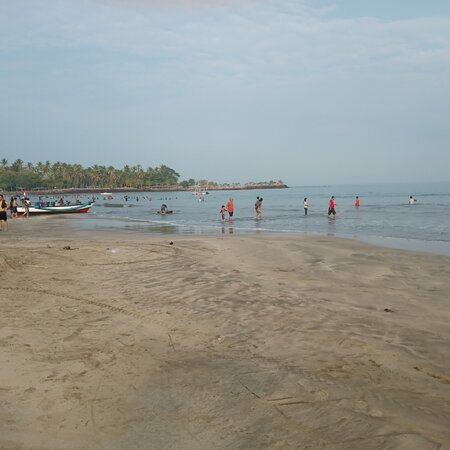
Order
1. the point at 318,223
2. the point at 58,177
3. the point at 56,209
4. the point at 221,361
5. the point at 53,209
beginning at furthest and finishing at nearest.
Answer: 1. the point at 58,177
2. the point at 56,209
3. the point at 53,209
4. the point at 318,223
5. the point at 221,361

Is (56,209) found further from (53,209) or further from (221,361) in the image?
(221,361)

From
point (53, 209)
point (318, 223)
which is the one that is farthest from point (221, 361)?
point (53, 209)

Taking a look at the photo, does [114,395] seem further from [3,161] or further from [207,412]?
[3,161]

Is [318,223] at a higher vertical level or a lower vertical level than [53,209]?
lower

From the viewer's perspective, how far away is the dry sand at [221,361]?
338cm

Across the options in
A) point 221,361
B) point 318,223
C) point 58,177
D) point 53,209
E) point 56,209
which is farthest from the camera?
point 58,177

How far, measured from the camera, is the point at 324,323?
6324 millimetres

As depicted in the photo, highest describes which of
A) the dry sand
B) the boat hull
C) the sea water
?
the boat hull

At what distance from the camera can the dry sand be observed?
3.38 meters

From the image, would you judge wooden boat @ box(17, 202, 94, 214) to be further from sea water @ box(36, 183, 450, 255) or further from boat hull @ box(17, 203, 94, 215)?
sea water @ box(36, 183, 450, 255)

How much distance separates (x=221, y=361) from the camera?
4828 millimetres

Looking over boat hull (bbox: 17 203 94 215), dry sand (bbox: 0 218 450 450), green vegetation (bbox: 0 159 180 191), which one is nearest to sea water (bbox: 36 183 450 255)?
boat hull (bbox: 17 203 94 215)

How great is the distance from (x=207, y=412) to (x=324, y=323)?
3.14 metres

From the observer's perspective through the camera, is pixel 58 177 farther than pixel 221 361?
Yes
